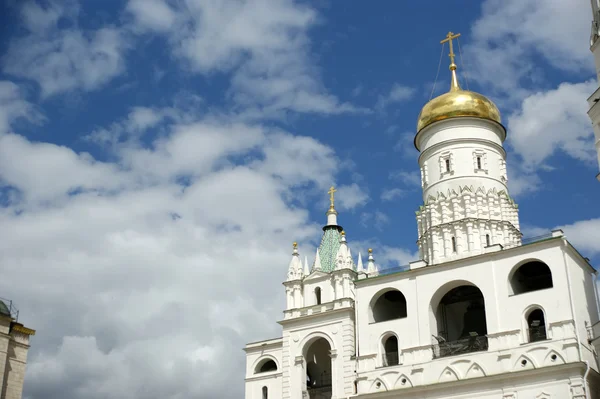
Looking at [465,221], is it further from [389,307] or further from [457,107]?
[457,107]

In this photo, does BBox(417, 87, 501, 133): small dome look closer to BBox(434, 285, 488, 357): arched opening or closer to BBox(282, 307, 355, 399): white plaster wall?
BBox(434, 285, 488, 357): arched opening

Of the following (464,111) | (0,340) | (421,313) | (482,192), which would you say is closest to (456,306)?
(421,313)

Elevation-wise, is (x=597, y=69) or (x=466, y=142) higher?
(x=466, y=142)

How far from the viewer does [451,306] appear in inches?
1596

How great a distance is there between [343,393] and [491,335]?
27.3 feet

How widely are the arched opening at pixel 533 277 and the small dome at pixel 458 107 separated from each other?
9.76 meters

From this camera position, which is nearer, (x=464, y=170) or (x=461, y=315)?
(x=461, y=315)

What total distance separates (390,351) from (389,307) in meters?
3.03

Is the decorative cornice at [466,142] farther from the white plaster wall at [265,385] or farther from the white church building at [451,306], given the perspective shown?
the white plaster wall at [265,385]

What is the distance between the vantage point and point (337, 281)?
43.2 m

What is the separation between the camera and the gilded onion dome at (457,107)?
144 feet

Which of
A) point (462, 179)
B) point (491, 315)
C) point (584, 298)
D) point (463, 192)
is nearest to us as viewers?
point (491, 315)

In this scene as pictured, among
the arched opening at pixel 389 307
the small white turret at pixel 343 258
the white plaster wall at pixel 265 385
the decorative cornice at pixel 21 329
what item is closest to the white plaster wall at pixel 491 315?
the arched opening at pixel 389 307

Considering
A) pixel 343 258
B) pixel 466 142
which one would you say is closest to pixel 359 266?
pixel 343 258
